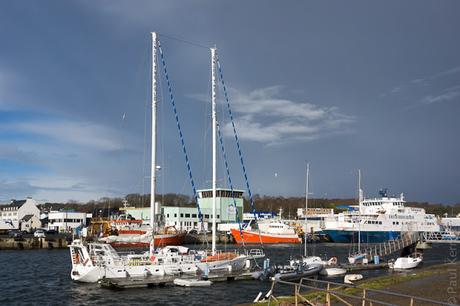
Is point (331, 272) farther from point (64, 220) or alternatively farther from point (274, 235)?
point (64, 220)

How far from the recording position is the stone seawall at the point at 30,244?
80.2m

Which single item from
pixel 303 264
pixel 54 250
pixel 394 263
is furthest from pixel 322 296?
pixel 54 250

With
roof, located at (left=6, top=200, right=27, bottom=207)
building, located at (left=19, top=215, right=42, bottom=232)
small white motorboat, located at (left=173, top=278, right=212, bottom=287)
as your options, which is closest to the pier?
small white motorboat, located at (left=173, top=278, right=212, bottom=287)

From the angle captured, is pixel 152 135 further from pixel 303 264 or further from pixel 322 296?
pixel 322 296

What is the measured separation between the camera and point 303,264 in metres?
46.3

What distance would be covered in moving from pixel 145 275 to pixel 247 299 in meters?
10.2

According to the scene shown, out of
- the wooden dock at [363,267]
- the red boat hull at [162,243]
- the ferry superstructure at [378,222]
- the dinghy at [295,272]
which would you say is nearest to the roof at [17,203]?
the red boat hull at [162,243]

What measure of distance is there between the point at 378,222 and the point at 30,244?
84.7 metres

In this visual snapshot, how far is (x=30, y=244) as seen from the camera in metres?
82.2

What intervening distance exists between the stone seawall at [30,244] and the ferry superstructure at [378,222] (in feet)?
222

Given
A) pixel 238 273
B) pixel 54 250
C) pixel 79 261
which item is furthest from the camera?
pixel 54 250

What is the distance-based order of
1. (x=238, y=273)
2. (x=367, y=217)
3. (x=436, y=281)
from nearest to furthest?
(x=436, y=281)
(x=238, y=273)
(x=367, y=217)

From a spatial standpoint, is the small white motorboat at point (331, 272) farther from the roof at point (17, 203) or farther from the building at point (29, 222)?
the roof at point (17, 203)

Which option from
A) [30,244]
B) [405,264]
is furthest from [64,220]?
[405,264]
